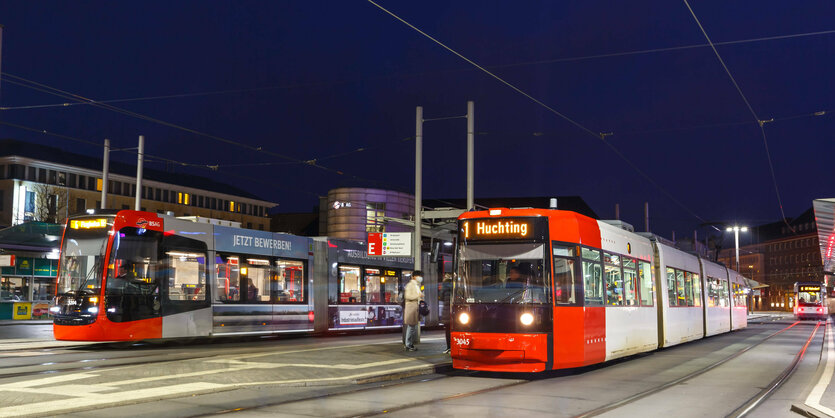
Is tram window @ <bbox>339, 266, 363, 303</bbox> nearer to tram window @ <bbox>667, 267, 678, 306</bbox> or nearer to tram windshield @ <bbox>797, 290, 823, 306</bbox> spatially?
tram window @ <bbox>667, 267, 678, 306</bbox>

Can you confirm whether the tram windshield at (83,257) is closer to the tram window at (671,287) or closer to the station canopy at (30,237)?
the tram window at (671,287)

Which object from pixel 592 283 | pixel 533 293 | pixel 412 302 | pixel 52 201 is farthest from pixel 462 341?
pixel 52 201

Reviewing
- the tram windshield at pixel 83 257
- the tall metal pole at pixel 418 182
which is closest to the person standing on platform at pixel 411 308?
the tall metal pole at pixel 418 182

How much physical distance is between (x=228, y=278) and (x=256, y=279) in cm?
119

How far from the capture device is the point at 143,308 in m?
19.0

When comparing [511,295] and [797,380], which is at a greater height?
[511,295]

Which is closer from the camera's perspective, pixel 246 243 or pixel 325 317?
pixel 246 243

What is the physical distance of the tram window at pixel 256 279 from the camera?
74.1ft

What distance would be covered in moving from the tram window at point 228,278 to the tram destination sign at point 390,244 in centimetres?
404

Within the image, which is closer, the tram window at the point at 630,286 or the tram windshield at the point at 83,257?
the tram window at the point at 630,286

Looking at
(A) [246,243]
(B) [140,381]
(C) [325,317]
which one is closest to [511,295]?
(B) [140,381]

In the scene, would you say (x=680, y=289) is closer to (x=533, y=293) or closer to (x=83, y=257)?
(x=533, y=293)

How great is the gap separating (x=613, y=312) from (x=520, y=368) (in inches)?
136

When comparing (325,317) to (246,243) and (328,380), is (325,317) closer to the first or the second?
(246,243)
